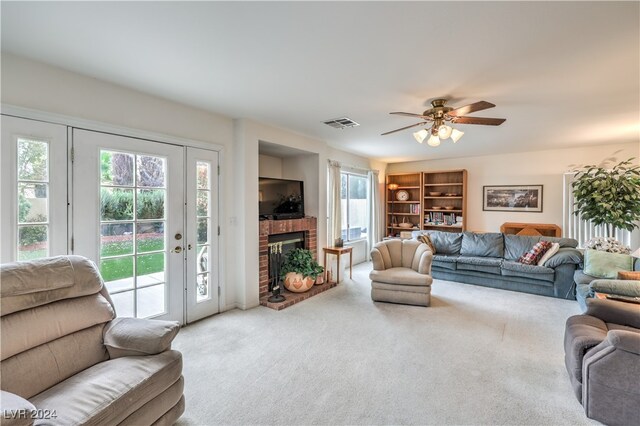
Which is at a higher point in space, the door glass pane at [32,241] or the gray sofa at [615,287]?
the door glass pane at [32,241]

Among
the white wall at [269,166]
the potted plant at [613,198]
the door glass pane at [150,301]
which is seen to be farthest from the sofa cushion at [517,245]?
the door glass pane at [150,301]

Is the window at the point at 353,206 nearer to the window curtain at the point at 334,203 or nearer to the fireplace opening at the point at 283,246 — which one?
the window curtain at the point at 334,203

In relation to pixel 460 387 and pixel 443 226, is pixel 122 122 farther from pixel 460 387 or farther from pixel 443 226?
pixel 443 226

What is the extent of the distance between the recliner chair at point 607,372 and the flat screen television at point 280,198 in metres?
3.48

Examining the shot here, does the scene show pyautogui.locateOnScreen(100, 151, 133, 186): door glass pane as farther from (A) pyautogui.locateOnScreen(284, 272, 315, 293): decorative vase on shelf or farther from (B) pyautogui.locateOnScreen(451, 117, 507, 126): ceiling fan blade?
(B) pyautogui.locateOnScreen(451, 117, 507, 126): ceiling fan blade

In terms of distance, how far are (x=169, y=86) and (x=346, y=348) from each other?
288 centimetres

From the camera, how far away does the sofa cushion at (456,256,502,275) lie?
4.72 meters

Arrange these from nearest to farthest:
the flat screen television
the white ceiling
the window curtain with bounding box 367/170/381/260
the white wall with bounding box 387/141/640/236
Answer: the white ceiling
the flat screen television
the white wall with bounding box 387/141/640/236
the window curtain with bounding box 367/170/381/260

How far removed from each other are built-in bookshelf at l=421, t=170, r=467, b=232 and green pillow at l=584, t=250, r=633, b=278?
2.74 meters

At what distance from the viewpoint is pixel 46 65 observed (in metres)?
2.32

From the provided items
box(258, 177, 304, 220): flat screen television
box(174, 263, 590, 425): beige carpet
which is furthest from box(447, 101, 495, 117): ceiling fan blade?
box(258, 177, 304, 220): flat screen television

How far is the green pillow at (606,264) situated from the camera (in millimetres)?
3555

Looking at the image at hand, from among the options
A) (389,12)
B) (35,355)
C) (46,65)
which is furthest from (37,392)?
(389,12)

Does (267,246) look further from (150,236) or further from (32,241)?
(32,241)
